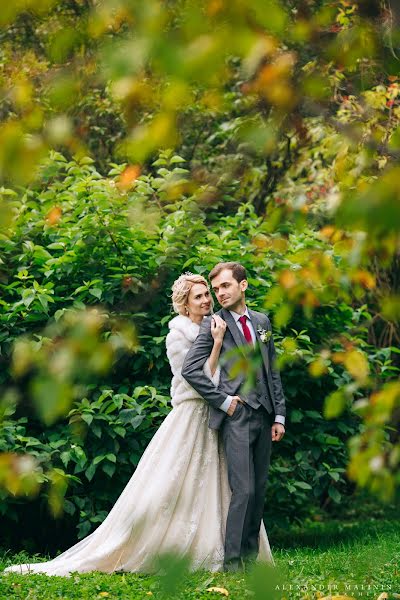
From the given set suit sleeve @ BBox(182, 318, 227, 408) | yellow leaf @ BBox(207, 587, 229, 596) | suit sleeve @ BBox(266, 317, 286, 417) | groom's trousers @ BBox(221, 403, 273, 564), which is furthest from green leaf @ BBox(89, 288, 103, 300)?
yellow leaf @ BBox(207, 587, 229, 596)

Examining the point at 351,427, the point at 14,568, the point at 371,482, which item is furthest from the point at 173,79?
the point at 351,427

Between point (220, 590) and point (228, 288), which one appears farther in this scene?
point (228, 288)

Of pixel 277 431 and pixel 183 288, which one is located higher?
pixel 183 288

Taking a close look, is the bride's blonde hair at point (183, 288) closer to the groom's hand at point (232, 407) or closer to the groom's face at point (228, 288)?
the groom's face at point (228, 288)

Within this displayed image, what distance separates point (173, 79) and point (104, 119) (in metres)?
9.25

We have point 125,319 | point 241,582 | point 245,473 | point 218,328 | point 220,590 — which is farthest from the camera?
point 125,319

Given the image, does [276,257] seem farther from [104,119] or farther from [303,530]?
[104,119]

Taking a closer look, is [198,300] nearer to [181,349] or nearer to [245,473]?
[181,349]

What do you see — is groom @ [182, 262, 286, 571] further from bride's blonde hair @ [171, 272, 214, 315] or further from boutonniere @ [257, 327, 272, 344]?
bride's blonde hair @ [171, 272, 214, 315]

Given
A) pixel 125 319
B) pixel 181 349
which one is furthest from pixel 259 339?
pixel 125 319

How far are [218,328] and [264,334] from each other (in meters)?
0.30

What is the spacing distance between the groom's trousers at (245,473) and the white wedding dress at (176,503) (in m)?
0.16

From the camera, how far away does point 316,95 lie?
2.61 m

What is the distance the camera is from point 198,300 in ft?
19.2
